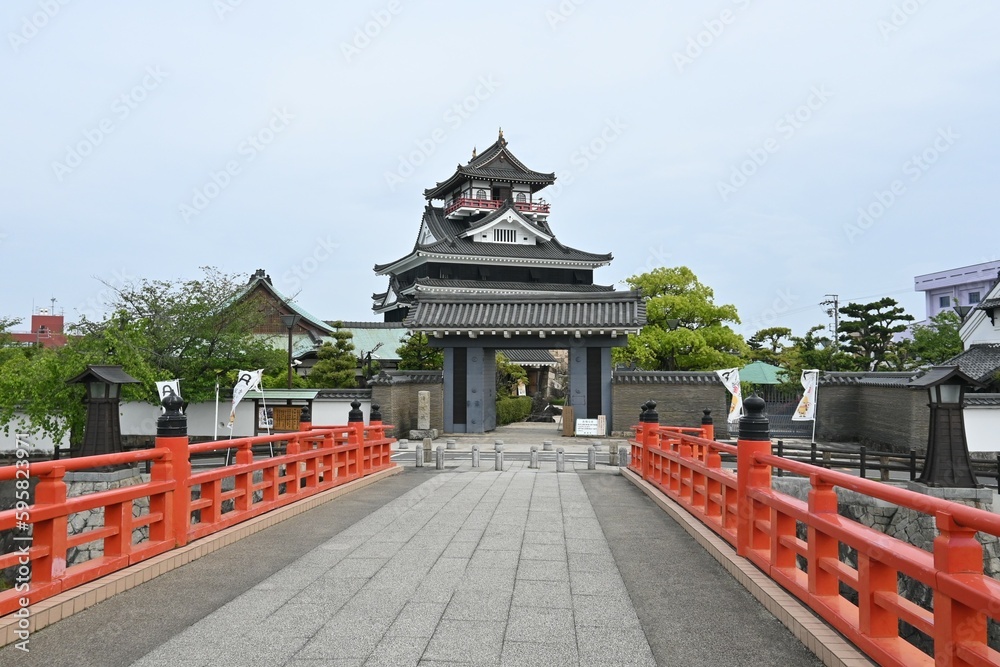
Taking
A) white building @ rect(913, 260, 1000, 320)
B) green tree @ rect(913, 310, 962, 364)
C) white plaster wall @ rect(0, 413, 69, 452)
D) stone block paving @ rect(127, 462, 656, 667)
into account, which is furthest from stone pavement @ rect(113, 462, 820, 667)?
white building @ rect(913, 260, 1000, 320)

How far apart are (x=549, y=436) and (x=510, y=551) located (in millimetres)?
22148

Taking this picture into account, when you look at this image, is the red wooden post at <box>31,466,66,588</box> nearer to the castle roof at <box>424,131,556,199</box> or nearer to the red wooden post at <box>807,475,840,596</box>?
the red wooden post at <box>807,475,840,596</box>

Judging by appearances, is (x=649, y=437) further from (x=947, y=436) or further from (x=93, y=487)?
(x=93, y=487)

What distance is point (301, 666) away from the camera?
4.60 meters

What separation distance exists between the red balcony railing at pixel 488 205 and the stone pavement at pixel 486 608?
44852 millimetres

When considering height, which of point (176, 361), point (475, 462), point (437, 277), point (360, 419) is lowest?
point (475, 462)

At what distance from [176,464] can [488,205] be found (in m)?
47.1

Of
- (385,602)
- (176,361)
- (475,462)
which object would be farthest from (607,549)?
(176,361)

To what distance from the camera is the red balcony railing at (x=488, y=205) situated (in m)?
53.3

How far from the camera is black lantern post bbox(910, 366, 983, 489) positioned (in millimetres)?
15953

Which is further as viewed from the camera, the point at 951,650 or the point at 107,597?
the point at 107,597

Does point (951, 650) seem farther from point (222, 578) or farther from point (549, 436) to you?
point (549, 436)

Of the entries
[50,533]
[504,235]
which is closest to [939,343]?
[504,235]

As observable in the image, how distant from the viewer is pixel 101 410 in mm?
18312
